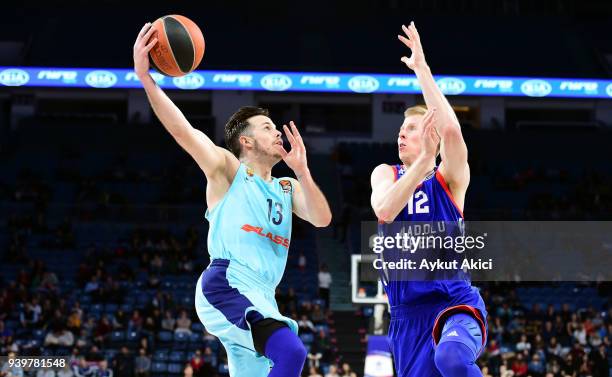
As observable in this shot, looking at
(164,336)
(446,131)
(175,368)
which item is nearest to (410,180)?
(446,131)

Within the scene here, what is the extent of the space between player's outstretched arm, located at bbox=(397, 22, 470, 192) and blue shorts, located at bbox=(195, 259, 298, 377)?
1351 mm

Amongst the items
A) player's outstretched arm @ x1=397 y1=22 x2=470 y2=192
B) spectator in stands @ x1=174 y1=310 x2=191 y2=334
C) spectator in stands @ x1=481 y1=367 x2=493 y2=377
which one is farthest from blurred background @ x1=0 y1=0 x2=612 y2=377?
player's outstretched arm @ x1=397 y1=22 x2=470 y2=192

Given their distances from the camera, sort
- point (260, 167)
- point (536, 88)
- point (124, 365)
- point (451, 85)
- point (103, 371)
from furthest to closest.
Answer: point (536, 88), point (451, 85), point (124, 365), point (103, 371), point (260, 167)

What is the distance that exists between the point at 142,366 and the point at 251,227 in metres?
12.3

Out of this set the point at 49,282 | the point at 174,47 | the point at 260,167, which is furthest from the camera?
the point at 49,282

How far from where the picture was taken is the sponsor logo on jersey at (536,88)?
25.0 metres

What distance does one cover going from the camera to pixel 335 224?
1030 inches

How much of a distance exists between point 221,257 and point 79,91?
27362 millimetres

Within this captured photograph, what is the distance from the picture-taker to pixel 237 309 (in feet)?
16.5

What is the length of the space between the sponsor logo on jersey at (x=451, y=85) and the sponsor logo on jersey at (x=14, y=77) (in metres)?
11.7

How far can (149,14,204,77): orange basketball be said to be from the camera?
18.1ft

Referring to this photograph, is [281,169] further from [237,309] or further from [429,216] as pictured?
[237,309]

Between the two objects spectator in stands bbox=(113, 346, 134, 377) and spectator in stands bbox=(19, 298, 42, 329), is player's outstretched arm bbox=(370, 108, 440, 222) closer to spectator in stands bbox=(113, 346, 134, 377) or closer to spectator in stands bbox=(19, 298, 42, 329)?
spectator in stands bbox=(113, 346, 134, 377)

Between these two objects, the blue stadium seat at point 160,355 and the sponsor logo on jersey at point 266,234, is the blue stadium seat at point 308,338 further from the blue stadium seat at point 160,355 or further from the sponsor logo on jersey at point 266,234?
the sponsor logo on jersey at point 266,234
